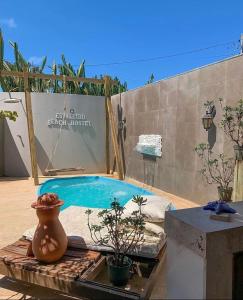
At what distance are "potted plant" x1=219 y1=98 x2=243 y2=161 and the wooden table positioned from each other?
2.71 meters

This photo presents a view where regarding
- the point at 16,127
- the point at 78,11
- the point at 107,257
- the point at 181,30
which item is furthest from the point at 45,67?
the point at 107,257

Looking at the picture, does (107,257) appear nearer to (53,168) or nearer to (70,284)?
(70,284)

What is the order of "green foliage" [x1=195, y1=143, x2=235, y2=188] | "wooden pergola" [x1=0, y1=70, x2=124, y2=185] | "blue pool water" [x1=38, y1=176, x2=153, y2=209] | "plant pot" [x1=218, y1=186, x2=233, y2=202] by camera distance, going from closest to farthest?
"plant pot" [x1=218, y1=186, x2=233, y2=202] < "green foliage" [x1=195, y1=143, x2=235, y2=188] < "blue pool water" [x1=38, y1=176, x2=153, y2=209] < "wooden pergola" [x1=0, y1=70, x2=124, y2=185]

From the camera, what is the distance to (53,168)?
10.5m

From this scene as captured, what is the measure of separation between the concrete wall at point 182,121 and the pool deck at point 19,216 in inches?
16.5

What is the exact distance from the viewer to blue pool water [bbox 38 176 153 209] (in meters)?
7.52

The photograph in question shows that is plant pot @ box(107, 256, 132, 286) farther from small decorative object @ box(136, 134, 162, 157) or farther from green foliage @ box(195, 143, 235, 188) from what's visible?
small decorative object @ box(136, 134, 162, 157)

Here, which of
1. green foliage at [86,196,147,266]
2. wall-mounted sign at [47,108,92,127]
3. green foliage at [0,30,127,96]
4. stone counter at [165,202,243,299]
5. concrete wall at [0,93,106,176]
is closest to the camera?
stone counter at [165,202,243,299]

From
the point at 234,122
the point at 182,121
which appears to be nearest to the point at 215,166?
the point at 234,122

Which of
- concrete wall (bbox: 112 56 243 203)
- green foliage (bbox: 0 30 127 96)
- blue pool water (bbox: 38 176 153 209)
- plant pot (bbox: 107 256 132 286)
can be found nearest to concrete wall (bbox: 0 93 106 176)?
blue pool water (bbox: 38 176 153 209)

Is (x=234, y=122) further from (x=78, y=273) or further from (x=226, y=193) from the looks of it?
(x=78, y=273)

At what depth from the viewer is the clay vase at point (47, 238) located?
2688mm

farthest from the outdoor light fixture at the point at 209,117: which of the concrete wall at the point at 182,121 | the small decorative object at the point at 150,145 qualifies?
the small decorative object at the point at 150,145

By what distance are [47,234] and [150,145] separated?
576cm
